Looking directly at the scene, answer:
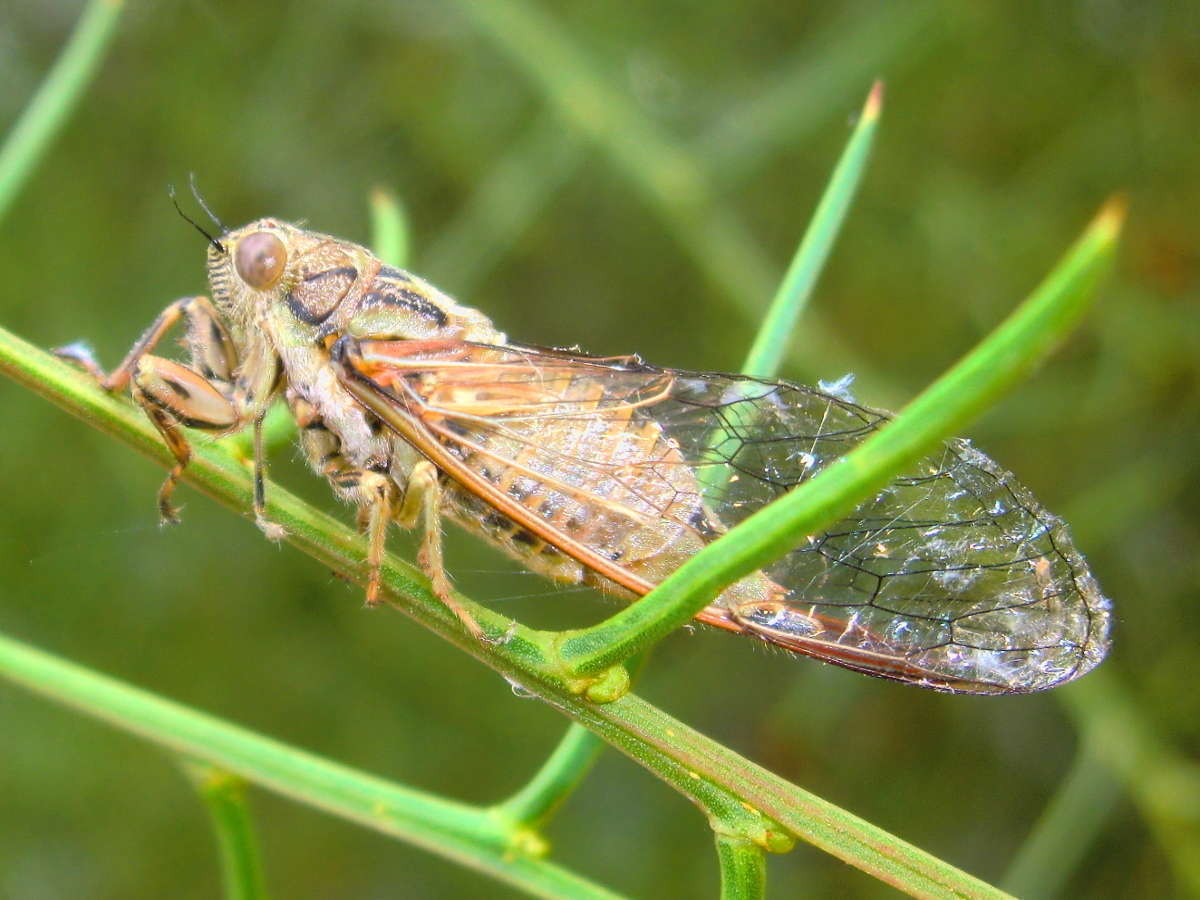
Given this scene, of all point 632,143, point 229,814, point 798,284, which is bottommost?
point 229,814

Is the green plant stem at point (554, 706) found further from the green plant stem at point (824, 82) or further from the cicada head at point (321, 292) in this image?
the green plant stem at point (824, 82)

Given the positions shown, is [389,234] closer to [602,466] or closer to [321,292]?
[321,292]

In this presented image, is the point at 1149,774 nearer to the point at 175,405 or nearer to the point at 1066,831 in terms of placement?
the point at 1066,831

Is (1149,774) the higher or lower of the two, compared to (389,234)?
higher

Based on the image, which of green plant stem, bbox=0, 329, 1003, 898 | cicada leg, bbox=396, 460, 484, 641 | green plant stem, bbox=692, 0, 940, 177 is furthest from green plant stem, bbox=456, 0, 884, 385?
green plant stem, bbox=0, 329, 1003, 898

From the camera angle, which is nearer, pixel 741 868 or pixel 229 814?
pixel 741 868

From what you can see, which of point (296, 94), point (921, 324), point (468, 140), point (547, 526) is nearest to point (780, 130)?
point (921, 324)

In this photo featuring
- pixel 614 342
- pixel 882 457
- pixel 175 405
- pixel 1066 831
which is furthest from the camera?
pixel 614 342

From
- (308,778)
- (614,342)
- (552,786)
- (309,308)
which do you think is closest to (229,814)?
(308,778)

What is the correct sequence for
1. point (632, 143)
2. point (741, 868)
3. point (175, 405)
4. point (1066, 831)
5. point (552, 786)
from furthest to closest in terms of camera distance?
1. point (632, 143)
2. point (1066, 831)
3. point (175, 405)
4. point (552, 786)
5. point (741, 868)
